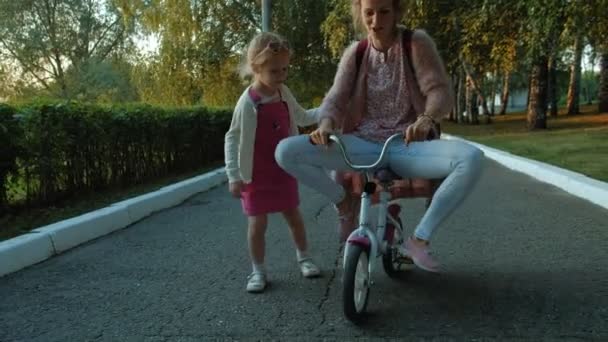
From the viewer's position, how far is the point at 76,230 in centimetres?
528

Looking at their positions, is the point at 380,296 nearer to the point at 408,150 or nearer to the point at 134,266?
the point at 408,150

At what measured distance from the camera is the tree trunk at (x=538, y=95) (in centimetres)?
2098

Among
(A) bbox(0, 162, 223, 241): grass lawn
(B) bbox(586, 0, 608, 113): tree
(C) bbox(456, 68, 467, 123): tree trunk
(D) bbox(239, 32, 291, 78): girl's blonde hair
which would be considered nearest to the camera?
(D) bbox(239, 32, 291, 78): girl's blonde hair

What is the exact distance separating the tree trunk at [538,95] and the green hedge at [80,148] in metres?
14.4

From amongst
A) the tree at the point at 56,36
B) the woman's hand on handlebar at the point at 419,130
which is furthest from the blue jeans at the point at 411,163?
the tree at the point at 56,36

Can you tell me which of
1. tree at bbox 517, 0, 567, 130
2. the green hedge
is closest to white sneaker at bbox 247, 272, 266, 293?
the green hedge

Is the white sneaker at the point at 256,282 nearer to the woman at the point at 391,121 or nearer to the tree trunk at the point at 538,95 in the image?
the woman at the point at 391,121

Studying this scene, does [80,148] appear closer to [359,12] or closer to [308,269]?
[308,269]

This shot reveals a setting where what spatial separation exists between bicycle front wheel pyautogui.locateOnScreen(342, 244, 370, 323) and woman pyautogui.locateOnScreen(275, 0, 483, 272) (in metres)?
0.25

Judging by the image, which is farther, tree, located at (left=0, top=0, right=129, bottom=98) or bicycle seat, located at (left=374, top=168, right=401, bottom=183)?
tree, located at (left=0, top=0, right=129, bottom=98)

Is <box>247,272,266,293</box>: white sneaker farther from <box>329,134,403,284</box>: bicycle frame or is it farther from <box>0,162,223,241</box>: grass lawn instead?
<box>0,162,223,241</box>: grass lawn

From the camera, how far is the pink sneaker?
294 centimetres

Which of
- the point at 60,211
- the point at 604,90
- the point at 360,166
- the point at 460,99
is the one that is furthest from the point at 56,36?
the point at 360,166

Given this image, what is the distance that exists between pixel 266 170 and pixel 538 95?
64.7 ft
